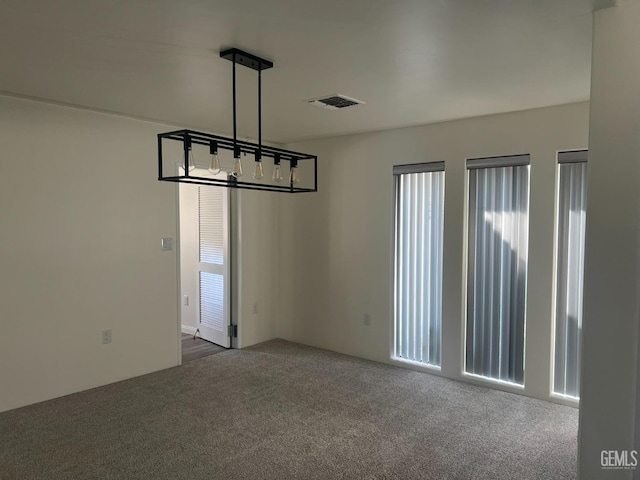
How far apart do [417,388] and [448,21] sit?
9.93 feet

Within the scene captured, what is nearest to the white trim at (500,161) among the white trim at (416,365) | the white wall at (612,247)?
the white trim at (416,365)

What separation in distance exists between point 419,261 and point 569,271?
51.5 inches

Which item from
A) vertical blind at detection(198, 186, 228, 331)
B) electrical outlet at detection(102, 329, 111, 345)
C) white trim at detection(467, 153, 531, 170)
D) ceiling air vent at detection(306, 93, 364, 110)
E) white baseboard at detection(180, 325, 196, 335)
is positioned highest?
ceiling air vent at detection(306, 93, 364, 110)

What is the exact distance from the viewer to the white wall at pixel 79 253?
3.57m

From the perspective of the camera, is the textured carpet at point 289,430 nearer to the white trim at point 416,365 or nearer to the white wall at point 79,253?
the white trim at point 416,365

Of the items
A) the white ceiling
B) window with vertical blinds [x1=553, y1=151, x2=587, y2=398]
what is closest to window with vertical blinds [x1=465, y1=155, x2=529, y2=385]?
window with vertical blinds [x1=553, y1=151, x2=587, y2=398]

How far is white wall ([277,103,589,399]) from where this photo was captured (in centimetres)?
382

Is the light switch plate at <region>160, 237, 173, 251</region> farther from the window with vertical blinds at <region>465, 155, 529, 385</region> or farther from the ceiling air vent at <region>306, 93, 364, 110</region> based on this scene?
the window with vertical blinds at <region>465, 155, 529, 385</region>

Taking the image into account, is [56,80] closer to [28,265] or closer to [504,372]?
[28,265]

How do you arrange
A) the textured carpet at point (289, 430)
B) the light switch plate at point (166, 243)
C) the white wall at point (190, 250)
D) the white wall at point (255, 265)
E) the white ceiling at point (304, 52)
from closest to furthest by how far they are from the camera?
the white ceiling at point (304, 52) → the textured carpet at point (289, 430) → the light switch plate at point (166, 243) → the white wall at point (255, 265) → the white wall at point (190, 250)

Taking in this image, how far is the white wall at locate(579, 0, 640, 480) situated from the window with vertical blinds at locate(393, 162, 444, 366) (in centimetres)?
243

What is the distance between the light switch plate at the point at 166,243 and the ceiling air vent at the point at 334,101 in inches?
79.2

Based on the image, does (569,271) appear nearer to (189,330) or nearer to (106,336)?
(106,336)

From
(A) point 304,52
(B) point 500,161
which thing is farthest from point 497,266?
(A) point 304,52
